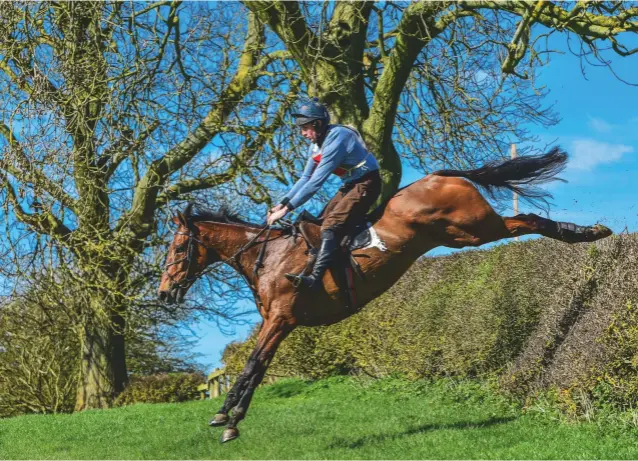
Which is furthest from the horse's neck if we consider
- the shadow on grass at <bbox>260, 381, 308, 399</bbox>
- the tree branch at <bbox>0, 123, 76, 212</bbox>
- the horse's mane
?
the shadow on grass at <bbox>260, 381, 308, 399</bbox>

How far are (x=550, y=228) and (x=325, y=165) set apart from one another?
207 centimetres

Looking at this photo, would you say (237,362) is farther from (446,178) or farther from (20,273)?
(446,178)

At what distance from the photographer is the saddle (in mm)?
6734

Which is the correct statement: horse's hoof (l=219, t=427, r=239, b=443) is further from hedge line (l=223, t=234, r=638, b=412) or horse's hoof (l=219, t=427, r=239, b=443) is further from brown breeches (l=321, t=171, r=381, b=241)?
hedge line (l=223, t=234, r=638, b=412)

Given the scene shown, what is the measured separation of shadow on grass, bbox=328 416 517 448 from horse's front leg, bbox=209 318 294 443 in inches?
73.1

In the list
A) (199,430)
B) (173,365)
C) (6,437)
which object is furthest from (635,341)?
(173,365)

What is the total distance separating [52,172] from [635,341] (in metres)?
8.59

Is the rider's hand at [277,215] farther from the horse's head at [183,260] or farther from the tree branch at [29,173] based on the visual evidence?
the tree branch at [29,173]

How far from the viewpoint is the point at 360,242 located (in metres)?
6.85

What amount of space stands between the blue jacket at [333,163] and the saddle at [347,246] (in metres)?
0.47

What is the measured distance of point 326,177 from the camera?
6.39 m

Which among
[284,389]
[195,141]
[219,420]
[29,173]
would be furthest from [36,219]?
[219,420]

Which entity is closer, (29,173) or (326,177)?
(326,177)

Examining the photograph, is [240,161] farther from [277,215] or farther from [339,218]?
[277,215]
